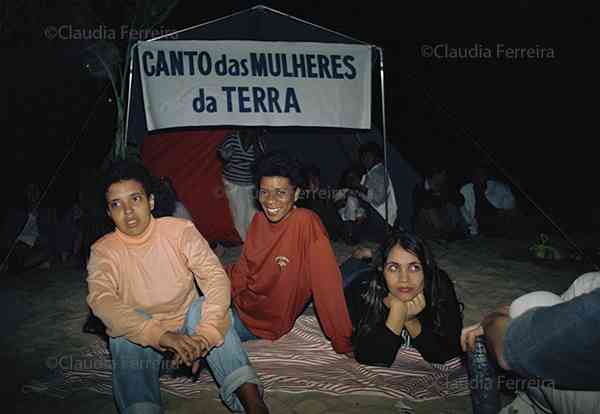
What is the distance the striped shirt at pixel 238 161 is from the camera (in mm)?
5844

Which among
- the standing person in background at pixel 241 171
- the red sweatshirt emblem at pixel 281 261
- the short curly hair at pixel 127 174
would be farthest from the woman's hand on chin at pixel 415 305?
the standing person in background at pixel 241 171

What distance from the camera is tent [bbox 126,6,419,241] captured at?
206 inches

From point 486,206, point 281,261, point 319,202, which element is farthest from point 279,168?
point 486,206

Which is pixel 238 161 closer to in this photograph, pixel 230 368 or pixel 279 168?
pixel 279 168

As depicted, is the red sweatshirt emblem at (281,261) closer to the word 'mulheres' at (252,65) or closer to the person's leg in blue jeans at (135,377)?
the person's leg in blue jeans at (135,377)

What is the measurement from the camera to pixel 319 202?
6840 millimetres

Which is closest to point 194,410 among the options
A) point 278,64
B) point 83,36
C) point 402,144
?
point 278,64

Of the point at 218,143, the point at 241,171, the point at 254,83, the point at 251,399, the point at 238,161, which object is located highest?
the point at 254,83

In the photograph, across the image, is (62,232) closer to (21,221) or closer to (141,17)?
(21,221)

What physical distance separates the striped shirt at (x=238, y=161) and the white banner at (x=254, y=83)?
5.79 feet

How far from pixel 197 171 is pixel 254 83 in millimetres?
2515

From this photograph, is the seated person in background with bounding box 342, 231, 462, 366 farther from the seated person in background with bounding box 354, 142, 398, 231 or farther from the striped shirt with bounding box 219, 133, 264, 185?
the seated person in background with bounding box 354, 142, 398, 231

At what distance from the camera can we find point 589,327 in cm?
97

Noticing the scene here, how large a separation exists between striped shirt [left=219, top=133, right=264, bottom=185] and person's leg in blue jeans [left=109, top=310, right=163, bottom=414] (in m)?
3.72
